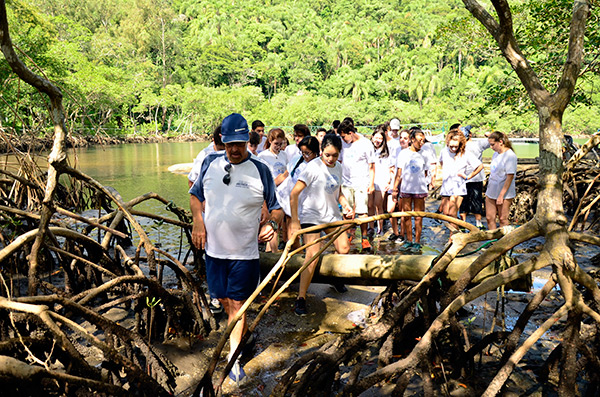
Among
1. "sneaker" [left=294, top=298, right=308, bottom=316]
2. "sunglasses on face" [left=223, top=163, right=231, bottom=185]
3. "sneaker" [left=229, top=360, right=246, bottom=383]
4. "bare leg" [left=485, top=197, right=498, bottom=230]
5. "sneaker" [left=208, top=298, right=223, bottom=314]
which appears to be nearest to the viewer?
"sneaker" [left=229, top=360, right=246, bottom=383]

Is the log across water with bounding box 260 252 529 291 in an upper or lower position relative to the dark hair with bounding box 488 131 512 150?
lower

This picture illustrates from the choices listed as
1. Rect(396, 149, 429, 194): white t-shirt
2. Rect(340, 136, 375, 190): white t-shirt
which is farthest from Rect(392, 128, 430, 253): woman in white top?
Rect(340, 136, 375, 190): white t-shirt

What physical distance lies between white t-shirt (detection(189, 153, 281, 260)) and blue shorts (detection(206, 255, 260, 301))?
0.07m

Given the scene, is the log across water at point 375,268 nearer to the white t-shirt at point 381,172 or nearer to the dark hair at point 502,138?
the dark hair at point 502,138

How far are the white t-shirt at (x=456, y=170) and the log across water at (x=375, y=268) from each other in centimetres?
304

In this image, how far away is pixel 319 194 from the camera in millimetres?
4867

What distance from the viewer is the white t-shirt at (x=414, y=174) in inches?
283

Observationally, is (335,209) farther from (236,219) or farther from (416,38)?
(416,38)

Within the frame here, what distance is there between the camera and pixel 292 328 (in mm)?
4363

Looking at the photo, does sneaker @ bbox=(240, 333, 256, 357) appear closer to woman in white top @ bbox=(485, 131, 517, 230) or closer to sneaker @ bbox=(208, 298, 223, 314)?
sneaker @ bbox=(208, 298, 223, 314)

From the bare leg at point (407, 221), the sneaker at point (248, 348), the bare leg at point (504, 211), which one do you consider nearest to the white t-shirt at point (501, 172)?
the bare leg at point (504, 211)

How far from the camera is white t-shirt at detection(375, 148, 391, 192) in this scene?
27.2 feet

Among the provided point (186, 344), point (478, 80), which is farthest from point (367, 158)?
point (478, 80)

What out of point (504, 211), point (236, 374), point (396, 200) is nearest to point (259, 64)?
point (396, 200)
